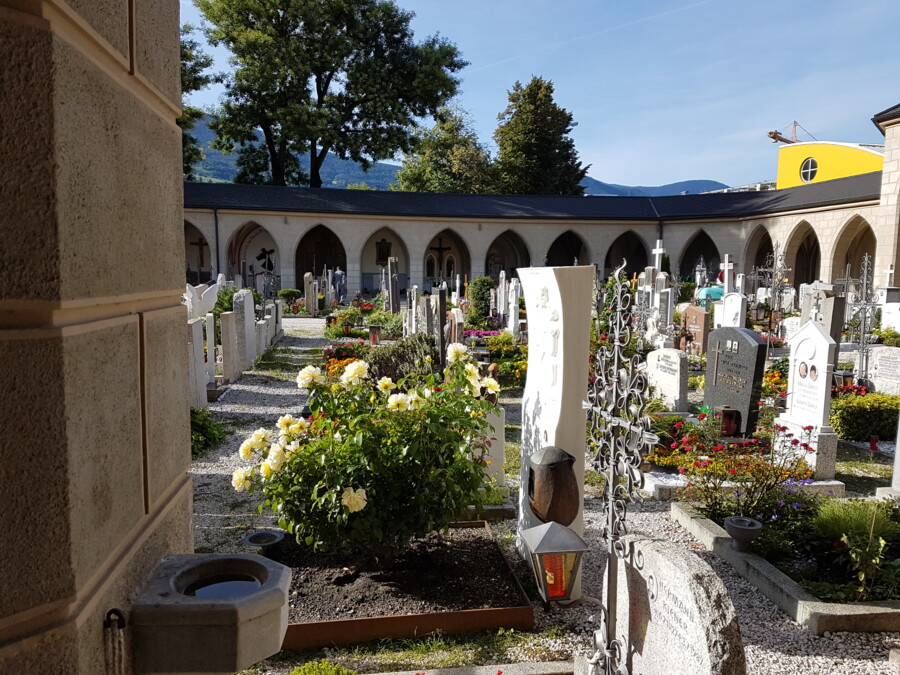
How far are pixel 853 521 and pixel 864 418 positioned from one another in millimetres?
5138

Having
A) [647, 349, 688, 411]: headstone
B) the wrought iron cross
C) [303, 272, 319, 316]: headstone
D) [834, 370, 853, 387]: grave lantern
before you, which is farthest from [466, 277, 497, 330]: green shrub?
the wrought iron cross

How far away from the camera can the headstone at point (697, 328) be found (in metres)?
16.0

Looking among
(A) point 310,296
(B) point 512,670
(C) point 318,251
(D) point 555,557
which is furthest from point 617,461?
(C) point 318,251

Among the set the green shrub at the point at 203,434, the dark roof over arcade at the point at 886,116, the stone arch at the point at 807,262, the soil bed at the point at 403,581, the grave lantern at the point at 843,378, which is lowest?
the soil bed at the point at 403,581

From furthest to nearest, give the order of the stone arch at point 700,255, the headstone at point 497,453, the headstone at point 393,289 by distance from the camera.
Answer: the stone arch at point 700,255, the headstone at point 393,289, the headstone at point 497,453

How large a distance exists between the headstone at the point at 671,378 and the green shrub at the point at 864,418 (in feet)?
6.93

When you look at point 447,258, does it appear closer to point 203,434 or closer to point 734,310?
point 734,310

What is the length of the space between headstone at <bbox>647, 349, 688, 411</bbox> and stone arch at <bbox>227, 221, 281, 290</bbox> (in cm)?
2611

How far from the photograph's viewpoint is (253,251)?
35.8m

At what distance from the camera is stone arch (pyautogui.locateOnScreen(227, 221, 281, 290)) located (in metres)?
34.3

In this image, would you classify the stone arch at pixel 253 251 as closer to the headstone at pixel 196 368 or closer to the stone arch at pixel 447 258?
the stone arch at pixel 447 258

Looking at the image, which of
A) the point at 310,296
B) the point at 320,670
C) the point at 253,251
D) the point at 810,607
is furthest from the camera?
the point at 253,251

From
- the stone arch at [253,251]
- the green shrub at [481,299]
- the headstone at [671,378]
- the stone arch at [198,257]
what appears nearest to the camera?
the headstone at [671,378]

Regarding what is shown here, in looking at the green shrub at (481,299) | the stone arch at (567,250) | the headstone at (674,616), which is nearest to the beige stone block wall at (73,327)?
the headstone at (674,616)
